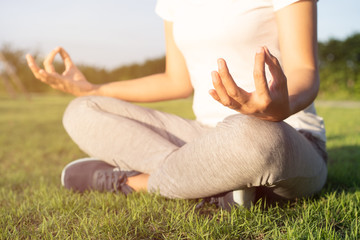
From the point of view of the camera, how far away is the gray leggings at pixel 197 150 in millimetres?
1434

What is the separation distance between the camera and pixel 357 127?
18.9 feet

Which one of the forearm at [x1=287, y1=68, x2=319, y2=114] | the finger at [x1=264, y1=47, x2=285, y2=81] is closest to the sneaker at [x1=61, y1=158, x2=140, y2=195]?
the forearm at [x1=287, y1=68, x2=319, y2=114]

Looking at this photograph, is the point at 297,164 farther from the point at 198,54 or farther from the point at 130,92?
the point at 130,92

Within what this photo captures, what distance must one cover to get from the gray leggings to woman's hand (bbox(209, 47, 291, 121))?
0.78 ft

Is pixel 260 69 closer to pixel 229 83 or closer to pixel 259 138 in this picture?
pixel 229 83

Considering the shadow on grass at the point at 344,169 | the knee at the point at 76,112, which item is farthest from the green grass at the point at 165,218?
the knee at the point at 76,112

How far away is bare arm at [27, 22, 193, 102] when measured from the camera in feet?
7.65

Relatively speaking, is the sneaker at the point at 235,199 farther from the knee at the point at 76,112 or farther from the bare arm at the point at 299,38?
the knee at the point at 76,112

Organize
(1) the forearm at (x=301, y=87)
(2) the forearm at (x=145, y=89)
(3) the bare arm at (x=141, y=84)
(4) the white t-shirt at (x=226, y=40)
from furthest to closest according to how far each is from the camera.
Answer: (2) the forearm at (x=145, y=89) → (3) the bare arm at (x=141, y=84) → (4) the white t-shirt at (x=226, y=40) → (1) the forearm at (x=301, y=87)

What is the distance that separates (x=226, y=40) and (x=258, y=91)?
899mm

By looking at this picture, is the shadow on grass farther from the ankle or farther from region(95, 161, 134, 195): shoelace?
region(95, 161, 134, 195): shoelace

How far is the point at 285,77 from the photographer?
1146 mm

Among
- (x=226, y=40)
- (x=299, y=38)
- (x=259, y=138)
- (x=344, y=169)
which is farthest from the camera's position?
(x=344, y=169)

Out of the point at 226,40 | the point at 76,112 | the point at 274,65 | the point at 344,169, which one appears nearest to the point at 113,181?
the point at 76,112
